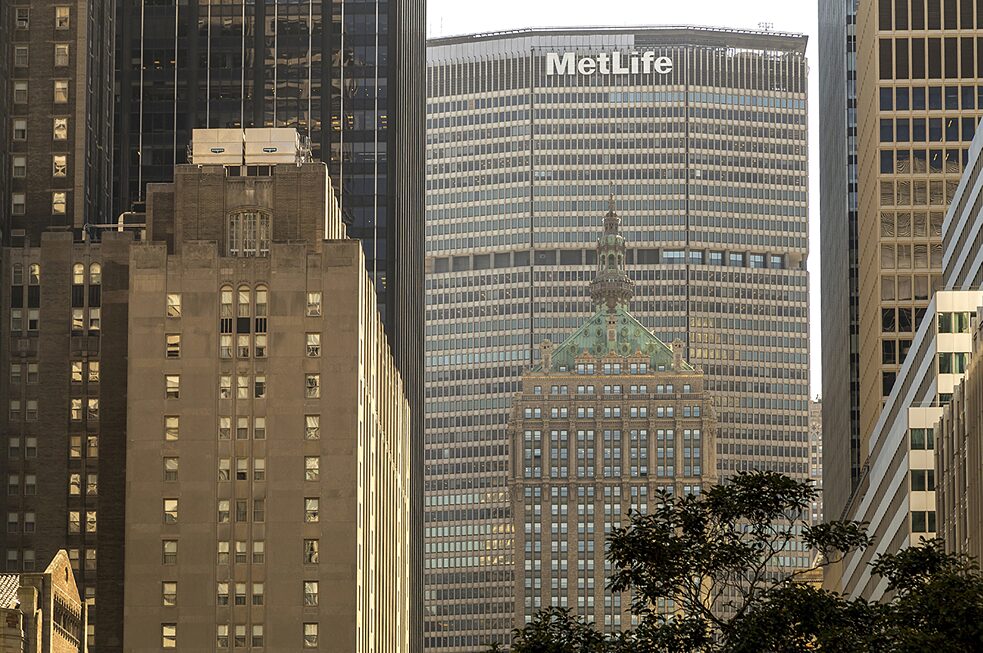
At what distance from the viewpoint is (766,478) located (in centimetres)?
6900

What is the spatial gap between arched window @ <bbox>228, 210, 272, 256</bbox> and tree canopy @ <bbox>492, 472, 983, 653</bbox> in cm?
12470

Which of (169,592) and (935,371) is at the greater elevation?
(935,371)

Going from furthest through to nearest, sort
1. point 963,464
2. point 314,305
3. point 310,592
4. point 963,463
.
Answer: point 314,305
point 310,592
point 963,464
point 963,463

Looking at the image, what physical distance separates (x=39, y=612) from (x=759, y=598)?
109 metres

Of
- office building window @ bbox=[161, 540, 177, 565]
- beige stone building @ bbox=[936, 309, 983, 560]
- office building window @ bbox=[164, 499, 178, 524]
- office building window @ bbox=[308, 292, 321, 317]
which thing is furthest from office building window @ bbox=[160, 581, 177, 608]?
beige stone building @ bbox=[936, 309, 983, 560]

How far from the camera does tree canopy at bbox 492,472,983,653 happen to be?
62531 millimetres

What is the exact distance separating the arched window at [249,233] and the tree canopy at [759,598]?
409 feet

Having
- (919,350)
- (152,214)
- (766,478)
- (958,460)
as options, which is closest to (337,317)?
(152,214)

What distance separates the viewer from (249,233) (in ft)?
637

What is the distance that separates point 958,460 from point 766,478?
2501 inches

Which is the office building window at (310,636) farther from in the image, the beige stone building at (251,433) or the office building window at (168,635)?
the office building window at (168,635)

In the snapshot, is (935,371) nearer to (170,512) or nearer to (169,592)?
(170,512)

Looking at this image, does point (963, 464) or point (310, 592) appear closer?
point (963, 464)

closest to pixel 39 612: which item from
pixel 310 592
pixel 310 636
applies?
pixel 310 636
